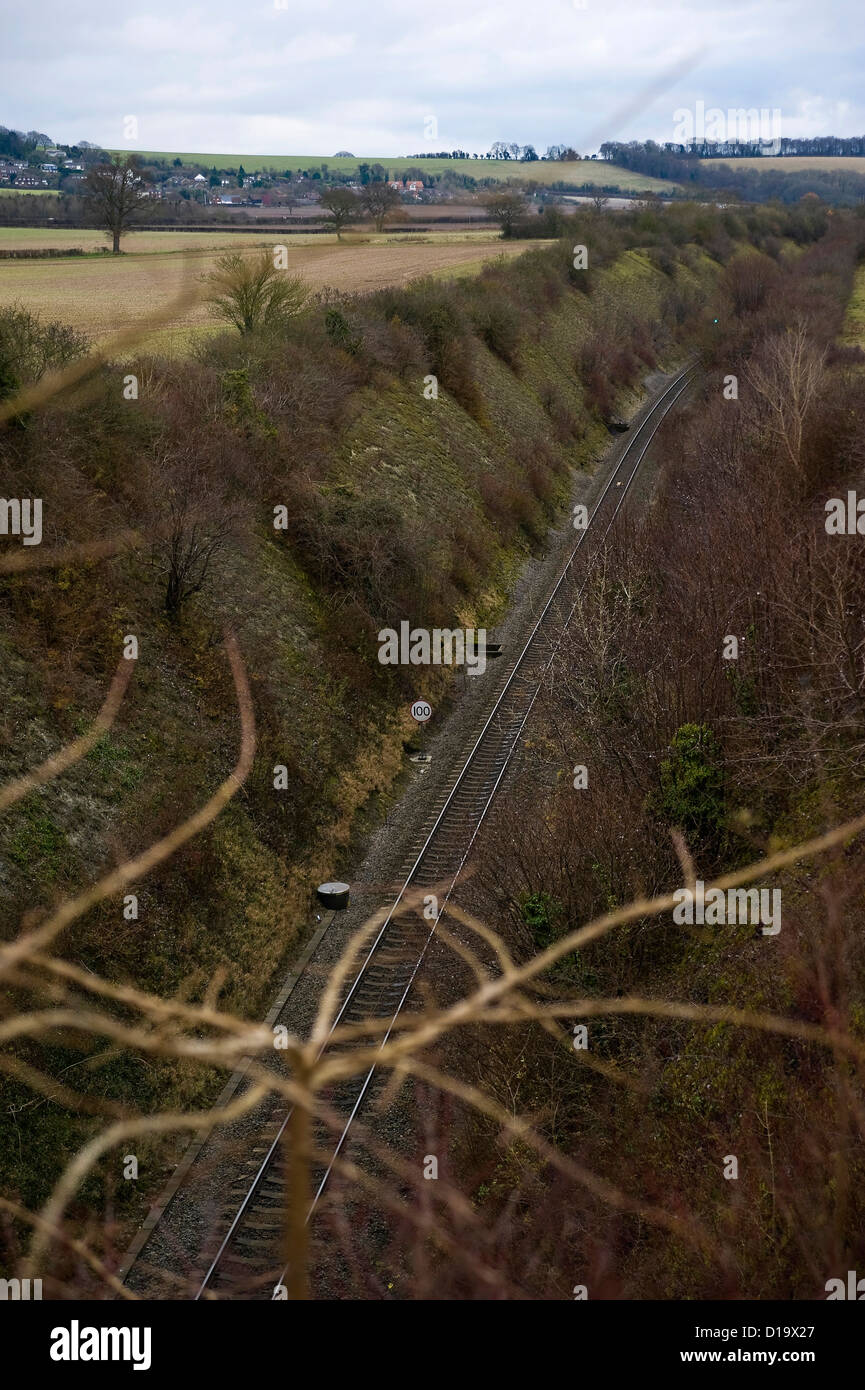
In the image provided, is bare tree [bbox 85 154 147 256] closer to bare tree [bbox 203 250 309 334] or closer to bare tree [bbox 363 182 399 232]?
bare tree [bbox 363 182 399 232]

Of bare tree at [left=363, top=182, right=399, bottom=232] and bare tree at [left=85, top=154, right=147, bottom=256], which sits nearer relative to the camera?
bare tree at [left=363, top=182, right=399, bottom=232]

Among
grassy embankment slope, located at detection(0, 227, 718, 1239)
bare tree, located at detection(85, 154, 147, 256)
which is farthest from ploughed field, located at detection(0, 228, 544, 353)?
grassy embankment slope, located at detection(0, 227, 718, 1239)

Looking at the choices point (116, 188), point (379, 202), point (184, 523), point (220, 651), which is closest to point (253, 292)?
point (379, 202)

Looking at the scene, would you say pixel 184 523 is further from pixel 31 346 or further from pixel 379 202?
pixel 379 202

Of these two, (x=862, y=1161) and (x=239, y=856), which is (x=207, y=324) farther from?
(x=862, y=1161)

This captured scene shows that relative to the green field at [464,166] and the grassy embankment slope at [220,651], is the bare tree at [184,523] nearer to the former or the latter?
the grassy embankment slope at [220,651]

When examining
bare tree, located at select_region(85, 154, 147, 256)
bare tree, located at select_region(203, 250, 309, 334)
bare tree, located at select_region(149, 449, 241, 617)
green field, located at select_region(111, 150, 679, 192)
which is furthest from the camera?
bare tree, located at select_region(203, 250, 309, 334)
